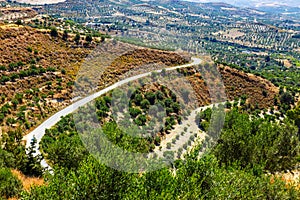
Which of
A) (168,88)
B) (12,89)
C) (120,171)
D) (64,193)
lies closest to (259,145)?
(120,171)

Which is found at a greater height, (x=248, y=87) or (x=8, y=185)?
(x=8, y=185)

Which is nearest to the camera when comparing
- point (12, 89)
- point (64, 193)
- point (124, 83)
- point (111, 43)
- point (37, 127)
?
point (64, 193)

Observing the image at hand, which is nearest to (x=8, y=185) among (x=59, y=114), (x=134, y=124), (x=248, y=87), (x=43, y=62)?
(x=134, y=124)

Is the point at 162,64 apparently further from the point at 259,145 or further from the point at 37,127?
the point at 259,145

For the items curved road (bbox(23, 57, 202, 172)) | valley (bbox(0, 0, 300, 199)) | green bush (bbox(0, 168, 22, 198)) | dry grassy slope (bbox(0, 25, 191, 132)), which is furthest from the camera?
dry grassy slope (bbox(0, 25, 191, 132))

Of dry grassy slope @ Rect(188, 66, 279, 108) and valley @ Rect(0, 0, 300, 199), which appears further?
dry grassy slope @ Rect(188, 66, 279, 108)

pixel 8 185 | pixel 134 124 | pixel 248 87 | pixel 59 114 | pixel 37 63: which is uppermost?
pixel 8 185

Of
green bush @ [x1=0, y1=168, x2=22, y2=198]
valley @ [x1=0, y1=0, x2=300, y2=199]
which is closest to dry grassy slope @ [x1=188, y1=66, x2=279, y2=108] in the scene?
valley @ [x1=0, y1=0, x2=300, y2=199]

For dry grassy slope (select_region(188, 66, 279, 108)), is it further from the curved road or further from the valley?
the curved road

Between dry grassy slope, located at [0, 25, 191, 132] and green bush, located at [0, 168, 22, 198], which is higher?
green bush, located at [0, 168, 22, 198]

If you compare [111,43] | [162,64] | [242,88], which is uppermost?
[111,43]

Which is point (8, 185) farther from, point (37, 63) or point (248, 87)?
point (248, 87)
